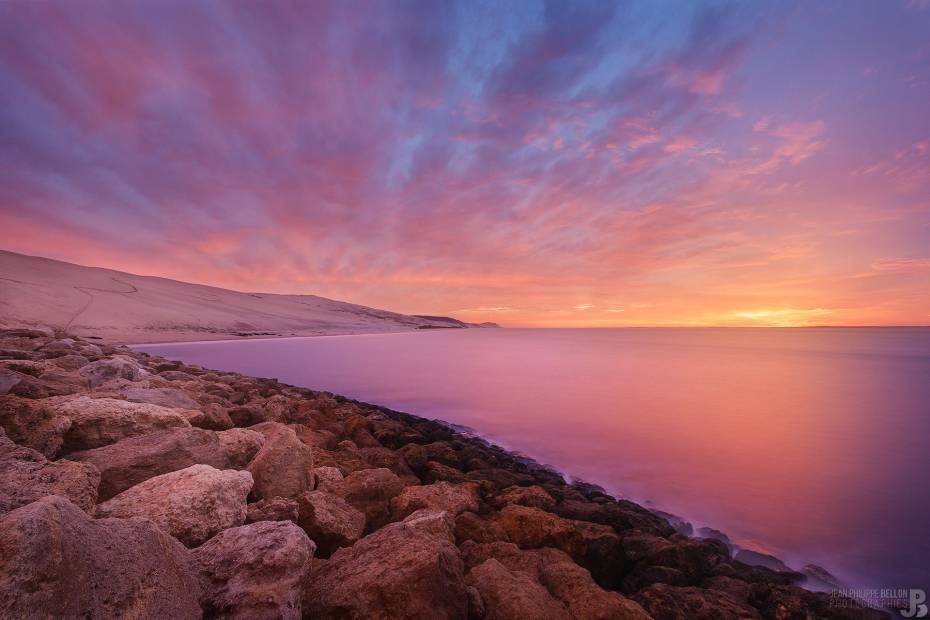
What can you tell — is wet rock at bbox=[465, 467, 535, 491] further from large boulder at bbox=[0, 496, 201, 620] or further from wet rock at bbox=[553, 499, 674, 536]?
large boulder at bbox=[0, 496, 201, 620]

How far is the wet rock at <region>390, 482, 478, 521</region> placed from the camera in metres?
4.51

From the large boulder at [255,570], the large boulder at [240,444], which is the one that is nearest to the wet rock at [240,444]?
the large boulder at [240,444]

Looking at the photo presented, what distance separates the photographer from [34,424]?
3650 mm

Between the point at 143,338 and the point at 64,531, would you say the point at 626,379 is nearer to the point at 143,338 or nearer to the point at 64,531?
the point at 64,531

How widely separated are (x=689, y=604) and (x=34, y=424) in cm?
571

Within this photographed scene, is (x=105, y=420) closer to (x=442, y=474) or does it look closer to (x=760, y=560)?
(x=442, y=474)

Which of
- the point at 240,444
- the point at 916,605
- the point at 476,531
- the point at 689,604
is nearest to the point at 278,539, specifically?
the point at 476,531

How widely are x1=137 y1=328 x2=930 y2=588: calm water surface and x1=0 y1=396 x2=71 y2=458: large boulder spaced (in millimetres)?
8135

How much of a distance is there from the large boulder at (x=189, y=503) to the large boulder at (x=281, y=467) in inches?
31.0

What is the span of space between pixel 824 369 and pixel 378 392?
100 ft

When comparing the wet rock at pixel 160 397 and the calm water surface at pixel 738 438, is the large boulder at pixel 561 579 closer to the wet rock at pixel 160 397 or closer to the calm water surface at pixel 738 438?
the wet rock at pixel 160 397

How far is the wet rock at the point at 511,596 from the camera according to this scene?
2.84 meters

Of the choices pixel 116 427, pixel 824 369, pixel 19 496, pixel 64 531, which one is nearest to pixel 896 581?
pixel 64 531

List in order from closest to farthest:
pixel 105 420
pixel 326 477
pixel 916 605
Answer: pixel 105 420
pixel 916 605
pixel 326 477
